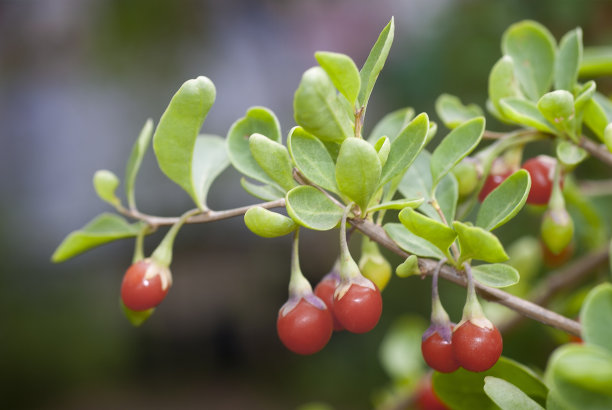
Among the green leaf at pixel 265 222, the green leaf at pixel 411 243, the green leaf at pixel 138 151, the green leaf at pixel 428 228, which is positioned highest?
the green leaf at pixel 138 151

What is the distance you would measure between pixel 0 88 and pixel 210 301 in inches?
121

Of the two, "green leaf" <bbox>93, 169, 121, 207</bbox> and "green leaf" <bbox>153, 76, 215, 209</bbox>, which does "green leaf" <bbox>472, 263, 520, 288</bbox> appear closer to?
"green leaf" <bbox>153, 76, 215, 209</bbox>

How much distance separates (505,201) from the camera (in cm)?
63

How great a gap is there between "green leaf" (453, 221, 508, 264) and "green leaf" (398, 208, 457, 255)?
0.01 m

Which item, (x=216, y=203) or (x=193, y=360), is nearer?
(x=216, y=203)

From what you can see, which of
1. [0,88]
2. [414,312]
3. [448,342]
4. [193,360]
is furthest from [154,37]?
[448,342]

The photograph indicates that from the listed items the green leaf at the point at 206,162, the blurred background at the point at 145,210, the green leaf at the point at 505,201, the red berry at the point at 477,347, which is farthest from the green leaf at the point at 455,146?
the blurred background at the point at 145,210

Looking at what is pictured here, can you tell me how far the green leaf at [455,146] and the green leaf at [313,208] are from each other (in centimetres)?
13

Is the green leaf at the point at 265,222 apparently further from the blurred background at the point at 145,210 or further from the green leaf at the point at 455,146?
the blurred background at the point at 145,210

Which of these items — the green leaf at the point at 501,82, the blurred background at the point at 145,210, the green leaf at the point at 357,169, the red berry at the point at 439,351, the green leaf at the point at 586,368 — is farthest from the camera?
the blurred background at the point at 145,210

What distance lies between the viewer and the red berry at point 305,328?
65cm

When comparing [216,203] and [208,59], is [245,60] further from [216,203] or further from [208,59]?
[216,203]

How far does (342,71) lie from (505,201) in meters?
0.22

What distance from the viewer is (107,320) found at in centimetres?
485
